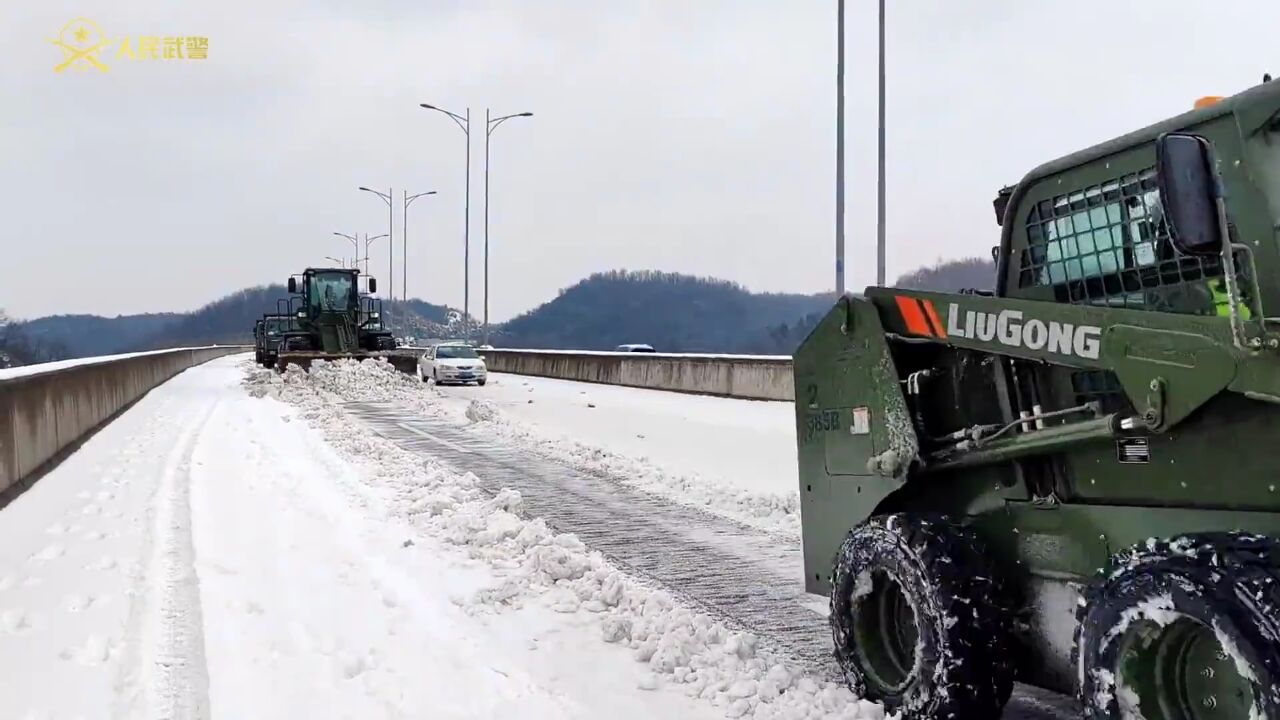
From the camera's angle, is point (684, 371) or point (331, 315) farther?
point (331, 315)

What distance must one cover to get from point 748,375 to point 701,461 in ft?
34.5

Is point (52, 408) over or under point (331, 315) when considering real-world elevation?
under

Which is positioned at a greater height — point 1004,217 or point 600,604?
point 1004,217

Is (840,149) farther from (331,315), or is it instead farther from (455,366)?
(331,315)

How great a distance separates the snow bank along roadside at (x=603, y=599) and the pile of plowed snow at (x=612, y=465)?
202cm

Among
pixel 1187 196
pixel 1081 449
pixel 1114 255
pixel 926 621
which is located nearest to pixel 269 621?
pixel 926 621

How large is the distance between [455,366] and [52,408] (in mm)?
20382

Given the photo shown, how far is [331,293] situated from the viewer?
126 ft

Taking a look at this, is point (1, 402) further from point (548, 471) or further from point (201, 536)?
point (548, 471)

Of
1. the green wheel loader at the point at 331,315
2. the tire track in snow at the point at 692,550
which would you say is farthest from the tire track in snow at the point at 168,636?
the green wheel loader at the point at 331,315

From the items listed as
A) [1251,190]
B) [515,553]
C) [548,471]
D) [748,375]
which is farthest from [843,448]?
[748,375]

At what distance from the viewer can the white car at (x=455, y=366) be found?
33.6 m

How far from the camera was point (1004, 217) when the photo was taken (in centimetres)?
434

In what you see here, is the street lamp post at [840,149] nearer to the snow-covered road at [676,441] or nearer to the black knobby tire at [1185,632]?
the snow-covered road at [676,441]
